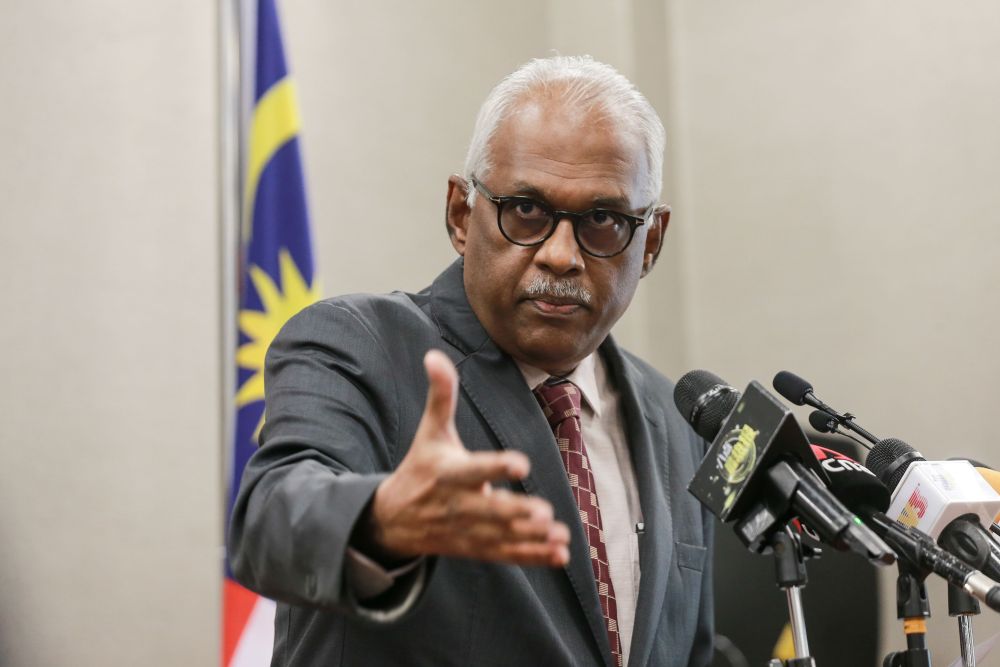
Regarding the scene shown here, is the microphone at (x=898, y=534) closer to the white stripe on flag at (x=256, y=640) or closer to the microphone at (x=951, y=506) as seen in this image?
the microphone at (x=951, y=506)

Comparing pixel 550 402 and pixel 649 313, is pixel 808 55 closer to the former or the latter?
pixel 649 313

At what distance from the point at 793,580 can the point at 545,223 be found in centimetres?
86

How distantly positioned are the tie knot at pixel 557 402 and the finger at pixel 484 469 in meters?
0.94

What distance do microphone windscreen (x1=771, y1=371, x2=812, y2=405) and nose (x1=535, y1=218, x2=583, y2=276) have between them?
413 mm

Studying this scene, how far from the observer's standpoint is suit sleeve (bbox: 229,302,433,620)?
1.17 metres

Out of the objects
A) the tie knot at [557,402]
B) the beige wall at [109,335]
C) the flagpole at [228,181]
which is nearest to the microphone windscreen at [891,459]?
the tie knot at [557,402]

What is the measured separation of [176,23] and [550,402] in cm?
242

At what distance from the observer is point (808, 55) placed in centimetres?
430

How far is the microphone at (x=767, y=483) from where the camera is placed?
48.6 inches

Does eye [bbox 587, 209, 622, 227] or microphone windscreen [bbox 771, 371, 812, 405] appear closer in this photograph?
microphone windscreen [bbox 771, 371, 812, 405]

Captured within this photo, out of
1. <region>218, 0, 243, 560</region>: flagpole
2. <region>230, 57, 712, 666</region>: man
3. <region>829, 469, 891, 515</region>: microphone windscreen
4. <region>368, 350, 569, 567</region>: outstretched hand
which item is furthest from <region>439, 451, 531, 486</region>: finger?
<region>218, 0, 243, 560</region>: flagpole

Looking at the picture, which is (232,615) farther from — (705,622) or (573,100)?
(573,100)

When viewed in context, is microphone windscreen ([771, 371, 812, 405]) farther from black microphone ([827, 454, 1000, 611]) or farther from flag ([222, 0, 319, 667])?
flag ([222, 0, 319, 667])

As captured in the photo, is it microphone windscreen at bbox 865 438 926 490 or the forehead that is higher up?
the forehead
